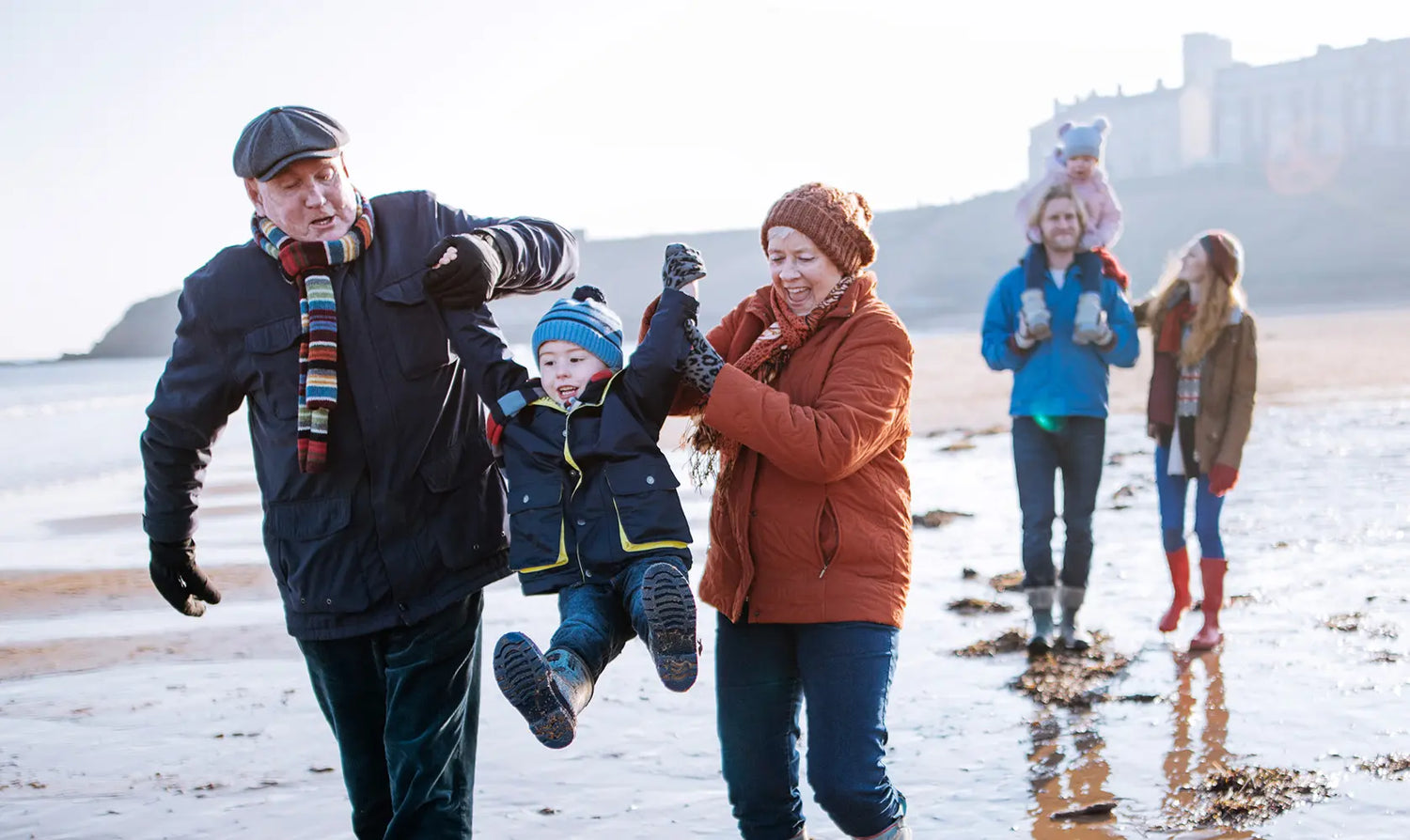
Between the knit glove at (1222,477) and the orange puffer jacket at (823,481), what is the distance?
10.8ft

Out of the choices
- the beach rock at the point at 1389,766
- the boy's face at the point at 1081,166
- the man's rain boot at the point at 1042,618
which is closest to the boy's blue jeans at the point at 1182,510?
Answer: the man's rain boot at the point at 1042,618

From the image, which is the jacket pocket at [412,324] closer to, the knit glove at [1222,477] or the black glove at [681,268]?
the black glove at [681,268]

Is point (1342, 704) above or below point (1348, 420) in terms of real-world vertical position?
below

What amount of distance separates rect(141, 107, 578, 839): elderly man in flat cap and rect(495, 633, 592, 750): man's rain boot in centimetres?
59

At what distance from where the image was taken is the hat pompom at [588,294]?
368 centimetres

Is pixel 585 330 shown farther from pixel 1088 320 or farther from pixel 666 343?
pixel 1088 320

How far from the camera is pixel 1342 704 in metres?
5.19

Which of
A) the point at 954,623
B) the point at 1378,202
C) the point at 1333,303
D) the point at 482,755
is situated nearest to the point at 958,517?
the point at 954,623

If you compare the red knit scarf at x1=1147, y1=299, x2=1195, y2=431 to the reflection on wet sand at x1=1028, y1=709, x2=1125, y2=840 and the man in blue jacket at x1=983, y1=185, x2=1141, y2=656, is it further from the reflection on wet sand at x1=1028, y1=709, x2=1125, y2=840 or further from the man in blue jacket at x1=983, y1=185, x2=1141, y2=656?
the reflection on wet sand at x1=1028, y1=709, x2=1125, y2=840

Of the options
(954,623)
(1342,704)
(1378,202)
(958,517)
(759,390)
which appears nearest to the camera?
(759,390)

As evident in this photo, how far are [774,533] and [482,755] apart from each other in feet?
7.97

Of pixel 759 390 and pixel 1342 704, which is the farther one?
pixel 1342 704

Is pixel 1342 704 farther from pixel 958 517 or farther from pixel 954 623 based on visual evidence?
pixel 958 517

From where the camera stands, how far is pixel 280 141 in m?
3.19
